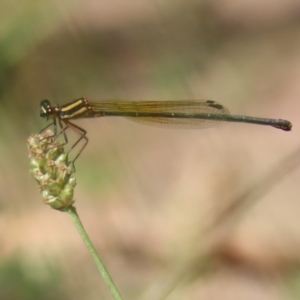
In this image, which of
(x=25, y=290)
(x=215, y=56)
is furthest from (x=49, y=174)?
(x=215, y=56)

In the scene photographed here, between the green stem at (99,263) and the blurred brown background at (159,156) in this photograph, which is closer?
the green stem at (99,263)

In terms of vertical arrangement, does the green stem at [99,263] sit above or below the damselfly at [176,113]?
below

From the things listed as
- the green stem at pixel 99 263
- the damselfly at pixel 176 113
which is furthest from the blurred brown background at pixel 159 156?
the green stem at pixel 99 263

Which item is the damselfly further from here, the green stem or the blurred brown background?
the green stem

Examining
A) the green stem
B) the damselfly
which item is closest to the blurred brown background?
the damselfly

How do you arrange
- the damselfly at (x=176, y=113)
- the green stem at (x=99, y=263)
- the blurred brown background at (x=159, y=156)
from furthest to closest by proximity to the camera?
the blurred brown background at (x=159, y=156)
the damselfly at (x=176, y=113)
the green stem at (x=99, y=263)

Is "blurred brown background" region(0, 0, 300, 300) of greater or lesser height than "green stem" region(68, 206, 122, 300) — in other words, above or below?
above

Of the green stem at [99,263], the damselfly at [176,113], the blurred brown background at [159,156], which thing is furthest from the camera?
the blurred brown background at [159,156]

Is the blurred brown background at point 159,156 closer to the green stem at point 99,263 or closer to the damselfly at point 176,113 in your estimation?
the damselfly at point 176,113

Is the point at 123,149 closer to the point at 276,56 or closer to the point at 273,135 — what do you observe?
the point at 273,135

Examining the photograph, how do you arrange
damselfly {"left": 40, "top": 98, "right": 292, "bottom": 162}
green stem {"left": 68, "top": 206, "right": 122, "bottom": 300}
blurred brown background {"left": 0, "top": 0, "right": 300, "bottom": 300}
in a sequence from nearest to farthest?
green stem {"left": 68, "top": 206, "right": 122, "bottom": 300}
damselfly {"left": 40, "top": 98, "right": 292, "bottom": 162}
blurred brown background {"left": 0, "top": 0, "right": 300, "bottom": 300}
